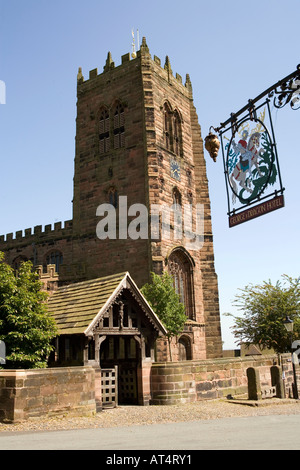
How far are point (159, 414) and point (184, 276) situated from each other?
1677 cm

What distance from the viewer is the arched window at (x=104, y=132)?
31.5m

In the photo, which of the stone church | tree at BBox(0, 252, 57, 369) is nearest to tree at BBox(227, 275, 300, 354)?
the stone church

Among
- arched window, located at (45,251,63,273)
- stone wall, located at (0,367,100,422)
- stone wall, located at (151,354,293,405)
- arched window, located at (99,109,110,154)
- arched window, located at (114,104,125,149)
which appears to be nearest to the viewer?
stone wall, located at (0,367,100,422)

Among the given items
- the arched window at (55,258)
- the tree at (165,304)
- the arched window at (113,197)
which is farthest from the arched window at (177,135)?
the tree at (165,304)

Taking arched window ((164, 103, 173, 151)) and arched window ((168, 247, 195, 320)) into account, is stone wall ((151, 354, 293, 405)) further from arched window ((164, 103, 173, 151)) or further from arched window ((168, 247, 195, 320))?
arched window ((164, 103, 173, 151))

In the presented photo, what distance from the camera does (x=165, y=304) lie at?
75.8 feet

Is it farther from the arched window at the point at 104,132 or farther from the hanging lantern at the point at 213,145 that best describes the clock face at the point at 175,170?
the hanging lantern at the point at 213,145

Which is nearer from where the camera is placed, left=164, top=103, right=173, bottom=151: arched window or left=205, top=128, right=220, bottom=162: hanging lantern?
left=205, top=128, right=220, bottom=162: hanging lantern

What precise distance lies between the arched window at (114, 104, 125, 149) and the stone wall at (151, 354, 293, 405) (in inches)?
708

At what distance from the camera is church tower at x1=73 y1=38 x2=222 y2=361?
27453mm

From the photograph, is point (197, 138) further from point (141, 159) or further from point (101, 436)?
point (101, 436)

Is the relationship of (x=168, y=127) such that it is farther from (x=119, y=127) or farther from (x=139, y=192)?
(x=139, y=192)
